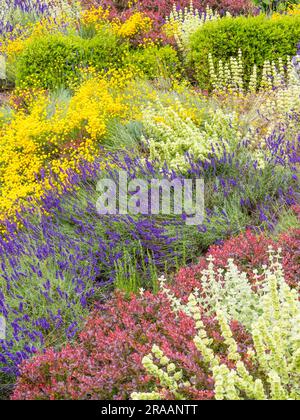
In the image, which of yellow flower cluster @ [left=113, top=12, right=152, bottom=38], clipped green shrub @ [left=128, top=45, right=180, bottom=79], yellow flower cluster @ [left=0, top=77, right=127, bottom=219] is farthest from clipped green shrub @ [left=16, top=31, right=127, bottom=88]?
yellow flower cluster @ [left=0, top=77, right=127, bottom=219]

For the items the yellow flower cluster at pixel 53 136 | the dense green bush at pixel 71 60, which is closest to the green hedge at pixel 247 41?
the dense green bush at pixel 71 60

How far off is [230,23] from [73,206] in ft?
14.2

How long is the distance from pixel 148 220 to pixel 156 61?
422 centimetres

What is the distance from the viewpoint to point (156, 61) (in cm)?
830

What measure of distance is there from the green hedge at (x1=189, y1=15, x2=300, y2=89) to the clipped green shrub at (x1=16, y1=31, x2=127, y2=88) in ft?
4.27

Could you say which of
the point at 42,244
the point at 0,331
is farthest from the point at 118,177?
the point at 0,331

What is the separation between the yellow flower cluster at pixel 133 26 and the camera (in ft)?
29.2

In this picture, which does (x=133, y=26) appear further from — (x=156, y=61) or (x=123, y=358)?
(x=123, y=358)

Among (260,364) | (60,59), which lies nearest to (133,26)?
(60,59)

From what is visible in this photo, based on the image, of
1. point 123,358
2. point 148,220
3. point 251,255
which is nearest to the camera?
point 123,358

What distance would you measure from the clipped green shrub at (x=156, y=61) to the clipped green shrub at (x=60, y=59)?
35 centimetres

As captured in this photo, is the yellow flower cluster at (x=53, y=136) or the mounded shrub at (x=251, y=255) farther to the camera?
the yellow flower cluster at (x=53, y=136)

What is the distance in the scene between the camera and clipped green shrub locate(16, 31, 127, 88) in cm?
842

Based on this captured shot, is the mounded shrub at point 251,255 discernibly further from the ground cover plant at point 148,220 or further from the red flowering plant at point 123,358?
the red flowering plant at point 123,358
